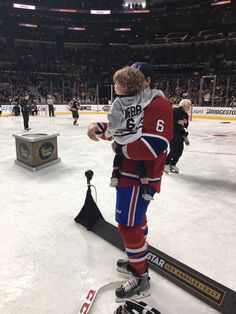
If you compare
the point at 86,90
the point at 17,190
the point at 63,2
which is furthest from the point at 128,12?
the point at 17,190

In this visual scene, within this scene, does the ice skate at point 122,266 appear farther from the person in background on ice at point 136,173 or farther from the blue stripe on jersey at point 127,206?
the blue stripe on jersey at point 127,206

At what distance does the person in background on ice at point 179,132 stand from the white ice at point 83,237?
0.28 metres

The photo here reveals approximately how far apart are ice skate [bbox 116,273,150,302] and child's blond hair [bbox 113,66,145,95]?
4.37 ft

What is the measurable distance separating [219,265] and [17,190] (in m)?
3.07

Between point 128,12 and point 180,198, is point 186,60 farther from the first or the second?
point 180,198

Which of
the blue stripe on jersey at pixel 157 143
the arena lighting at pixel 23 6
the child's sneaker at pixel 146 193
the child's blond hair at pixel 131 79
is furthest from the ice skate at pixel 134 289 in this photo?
the arena lighting at pixel 23 6

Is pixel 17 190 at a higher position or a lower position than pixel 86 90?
lower

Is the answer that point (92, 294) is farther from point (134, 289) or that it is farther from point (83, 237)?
point (83, 237)

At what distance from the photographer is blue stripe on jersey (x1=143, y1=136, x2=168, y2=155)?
1530 millimetres

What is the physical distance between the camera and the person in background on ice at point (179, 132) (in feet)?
15.8

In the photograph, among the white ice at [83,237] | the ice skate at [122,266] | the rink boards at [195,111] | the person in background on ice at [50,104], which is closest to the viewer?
the white ice at [83,237]

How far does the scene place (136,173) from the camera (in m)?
1.69

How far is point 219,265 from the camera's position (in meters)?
2.38

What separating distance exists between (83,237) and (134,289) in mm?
999
